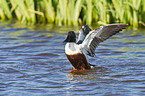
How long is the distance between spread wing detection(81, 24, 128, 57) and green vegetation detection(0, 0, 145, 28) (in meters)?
3.09

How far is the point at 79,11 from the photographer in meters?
11.5

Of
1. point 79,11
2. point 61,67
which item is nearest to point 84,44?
point 61,67

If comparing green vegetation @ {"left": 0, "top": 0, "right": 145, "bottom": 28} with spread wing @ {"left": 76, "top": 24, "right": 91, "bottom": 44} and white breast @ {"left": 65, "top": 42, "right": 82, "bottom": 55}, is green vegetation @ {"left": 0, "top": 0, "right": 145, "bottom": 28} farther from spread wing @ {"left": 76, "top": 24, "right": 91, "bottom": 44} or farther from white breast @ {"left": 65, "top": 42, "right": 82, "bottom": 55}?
white breast @ {"left": 65, "top": 42, "right": 82, "bottom": 55}

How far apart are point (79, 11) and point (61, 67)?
4.09 meters

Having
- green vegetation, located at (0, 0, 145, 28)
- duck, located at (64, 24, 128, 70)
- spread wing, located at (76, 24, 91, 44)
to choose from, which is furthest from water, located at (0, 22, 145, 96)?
spread wing, located at (76, 24, 91, 44)

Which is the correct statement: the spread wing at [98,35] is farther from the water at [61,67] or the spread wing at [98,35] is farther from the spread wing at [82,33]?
the water at [61,67]

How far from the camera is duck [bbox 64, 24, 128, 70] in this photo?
706 cm

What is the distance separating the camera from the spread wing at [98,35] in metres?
7.14

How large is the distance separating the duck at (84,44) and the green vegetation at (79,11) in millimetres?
3106

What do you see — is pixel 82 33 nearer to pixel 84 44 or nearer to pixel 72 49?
pixel 84 44

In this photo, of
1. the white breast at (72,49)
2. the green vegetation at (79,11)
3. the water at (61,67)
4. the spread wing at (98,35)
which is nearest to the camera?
the water at (61,67)

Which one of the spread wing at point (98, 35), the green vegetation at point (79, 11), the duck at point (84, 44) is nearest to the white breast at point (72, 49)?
the duck at point (84, 44)

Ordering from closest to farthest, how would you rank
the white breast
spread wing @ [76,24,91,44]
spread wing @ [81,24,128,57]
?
1. the white breast
2. spread wing @ [81,24,128,57]
3. spread wing @ [76,24,91,44]

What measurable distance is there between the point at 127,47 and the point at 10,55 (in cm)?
311
